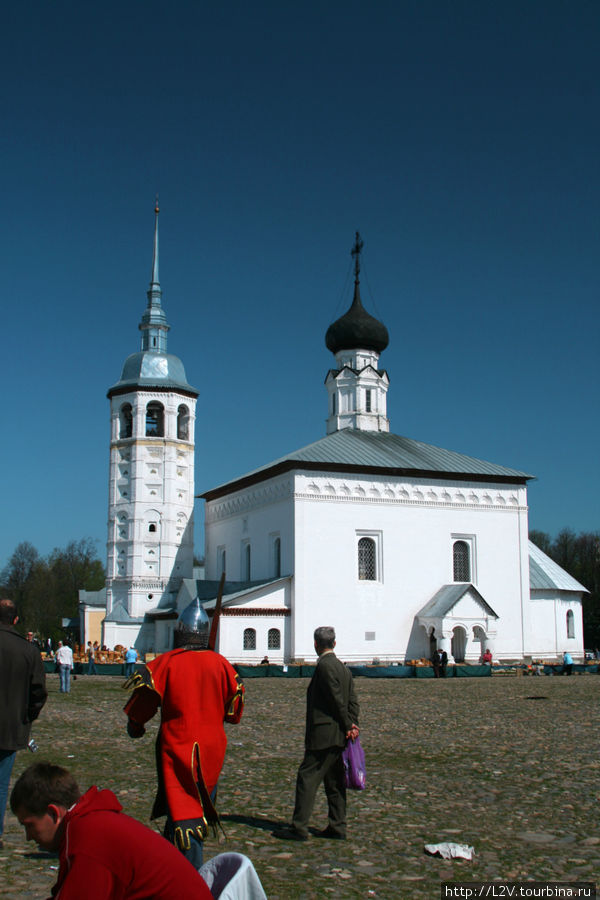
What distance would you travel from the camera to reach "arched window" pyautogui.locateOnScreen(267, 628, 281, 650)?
3747 cm

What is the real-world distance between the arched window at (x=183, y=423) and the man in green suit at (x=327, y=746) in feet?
130

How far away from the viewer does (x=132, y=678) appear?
17.6 feet

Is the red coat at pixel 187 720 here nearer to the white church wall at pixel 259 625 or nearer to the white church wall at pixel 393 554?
the white church wall at pixel 259 625

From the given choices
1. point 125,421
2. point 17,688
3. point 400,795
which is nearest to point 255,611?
point 125,421

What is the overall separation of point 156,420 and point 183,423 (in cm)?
138

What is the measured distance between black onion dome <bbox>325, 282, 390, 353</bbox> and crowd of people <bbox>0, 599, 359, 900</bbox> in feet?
129

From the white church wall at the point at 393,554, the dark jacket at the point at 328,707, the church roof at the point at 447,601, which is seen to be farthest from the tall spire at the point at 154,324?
the dark jacket at the point at 328,707

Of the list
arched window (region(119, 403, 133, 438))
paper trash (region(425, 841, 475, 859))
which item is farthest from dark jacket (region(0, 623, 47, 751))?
arched window (region(119, 403, 133, 438))

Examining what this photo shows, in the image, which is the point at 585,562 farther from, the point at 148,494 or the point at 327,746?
the point at 327,746

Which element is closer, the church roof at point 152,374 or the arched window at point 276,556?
the arched window at point 276,556

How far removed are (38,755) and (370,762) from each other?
13.7 feet

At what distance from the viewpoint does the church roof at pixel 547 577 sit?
145 ft

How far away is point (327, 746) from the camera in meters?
7.20

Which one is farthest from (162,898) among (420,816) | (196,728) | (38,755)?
(38,755)
